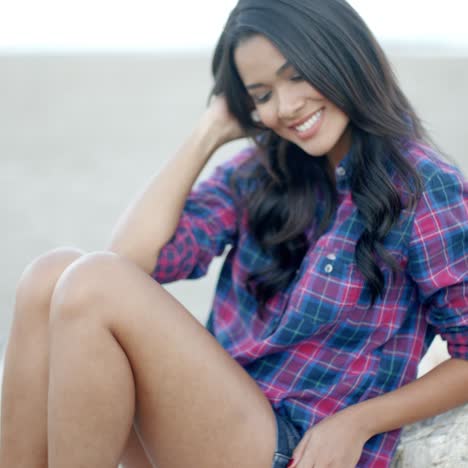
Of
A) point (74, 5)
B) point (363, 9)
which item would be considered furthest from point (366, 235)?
point (74, 5)

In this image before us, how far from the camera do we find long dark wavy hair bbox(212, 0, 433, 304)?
5.33 ft

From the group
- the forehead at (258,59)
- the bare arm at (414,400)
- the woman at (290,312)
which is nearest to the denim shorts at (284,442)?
the woman at (290,312)

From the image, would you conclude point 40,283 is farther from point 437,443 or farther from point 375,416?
point 437,443

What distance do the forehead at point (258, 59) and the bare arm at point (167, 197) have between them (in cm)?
29

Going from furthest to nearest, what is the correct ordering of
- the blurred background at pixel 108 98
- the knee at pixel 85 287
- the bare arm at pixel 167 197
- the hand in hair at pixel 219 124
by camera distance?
1. the blurred background at pixel 108 98
2. the hand in hair at pixel 219 124
3. the bare arm at pixel 167 197
4. the knee at pixel 85 287

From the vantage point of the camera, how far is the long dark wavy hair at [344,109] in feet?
5.33

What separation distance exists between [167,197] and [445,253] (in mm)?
708

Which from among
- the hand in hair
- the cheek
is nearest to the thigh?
the cheek

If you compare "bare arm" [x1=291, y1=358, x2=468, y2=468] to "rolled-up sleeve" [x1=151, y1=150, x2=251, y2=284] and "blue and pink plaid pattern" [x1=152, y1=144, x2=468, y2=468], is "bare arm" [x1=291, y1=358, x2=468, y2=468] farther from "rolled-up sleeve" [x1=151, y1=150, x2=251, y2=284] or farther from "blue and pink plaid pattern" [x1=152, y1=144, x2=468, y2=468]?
"rolled-up sleeve" [x1=151, y1=150, x2=251, y2=284]

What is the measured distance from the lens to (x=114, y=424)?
150cm

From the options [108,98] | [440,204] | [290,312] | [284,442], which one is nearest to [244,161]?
[290,312]

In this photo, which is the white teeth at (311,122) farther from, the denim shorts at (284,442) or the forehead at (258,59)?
the denim shorts at (284,442)

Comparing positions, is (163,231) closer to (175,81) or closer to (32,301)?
(32,301)

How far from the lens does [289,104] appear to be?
1677mm
